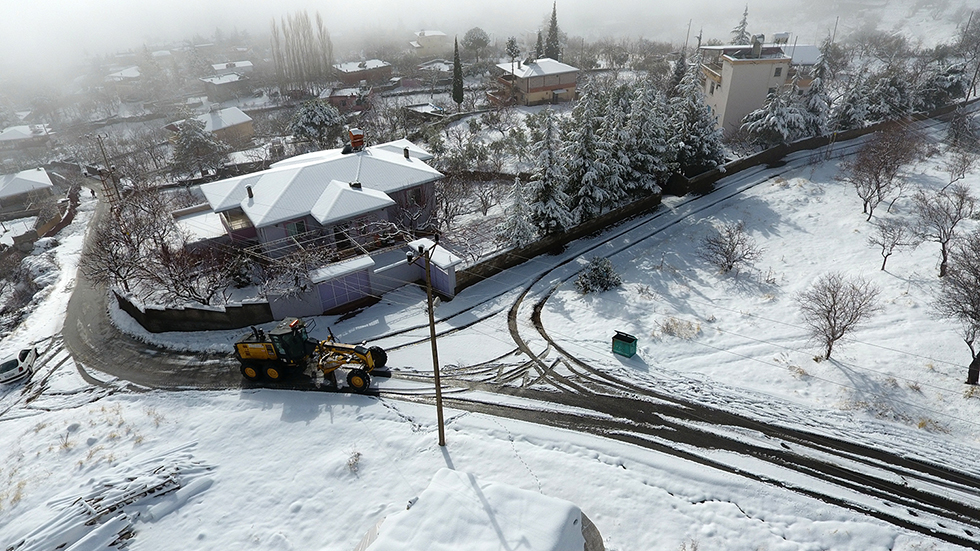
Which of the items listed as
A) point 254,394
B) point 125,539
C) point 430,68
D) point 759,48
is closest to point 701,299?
point 254,394

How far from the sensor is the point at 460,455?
15648 mm

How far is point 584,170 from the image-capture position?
3133 cm

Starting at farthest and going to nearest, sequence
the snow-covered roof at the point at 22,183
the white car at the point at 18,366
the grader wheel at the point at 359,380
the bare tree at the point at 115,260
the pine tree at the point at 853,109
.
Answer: the snow-covered roof at the point at 22,183, the pine tree at the point at 853,109, the bare tree at the point at 115,260, the white car at the point at 18,366, the grader wheel at the point at 359,380

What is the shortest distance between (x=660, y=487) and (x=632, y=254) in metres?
17.4

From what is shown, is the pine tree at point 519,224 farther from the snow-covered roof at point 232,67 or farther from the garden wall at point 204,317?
the snow-covered roof at point 232,67

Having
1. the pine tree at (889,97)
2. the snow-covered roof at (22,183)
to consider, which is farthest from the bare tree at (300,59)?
the pine tree at (889,97)

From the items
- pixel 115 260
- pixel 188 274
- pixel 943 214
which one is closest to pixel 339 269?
pixel 188 274

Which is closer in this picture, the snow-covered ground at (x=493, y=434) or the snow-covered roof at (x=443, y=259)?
the snow-covered ground at (x=493, y=434)

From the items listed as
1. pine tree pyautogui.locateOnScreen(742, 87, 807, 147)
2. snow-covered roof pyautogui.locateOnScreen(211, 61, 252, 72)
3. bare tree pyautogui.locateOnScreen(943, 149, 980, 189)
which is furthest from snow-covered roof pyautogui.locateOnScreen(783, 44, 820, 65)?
snow-covered roof pyautogui.locateOnScreen(211, 61, 252, 72)

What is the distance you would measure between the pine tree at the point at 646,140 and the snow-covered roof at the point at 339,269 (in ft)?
61.6

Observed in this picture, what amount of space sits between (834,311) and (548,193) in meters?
15.7

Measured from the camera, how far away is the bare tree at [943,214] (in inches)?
925

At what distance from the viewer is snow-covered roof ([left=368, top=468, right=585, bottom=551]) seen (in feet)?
36.6

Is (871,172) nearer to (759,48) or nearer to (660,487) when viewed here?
(759,48)
